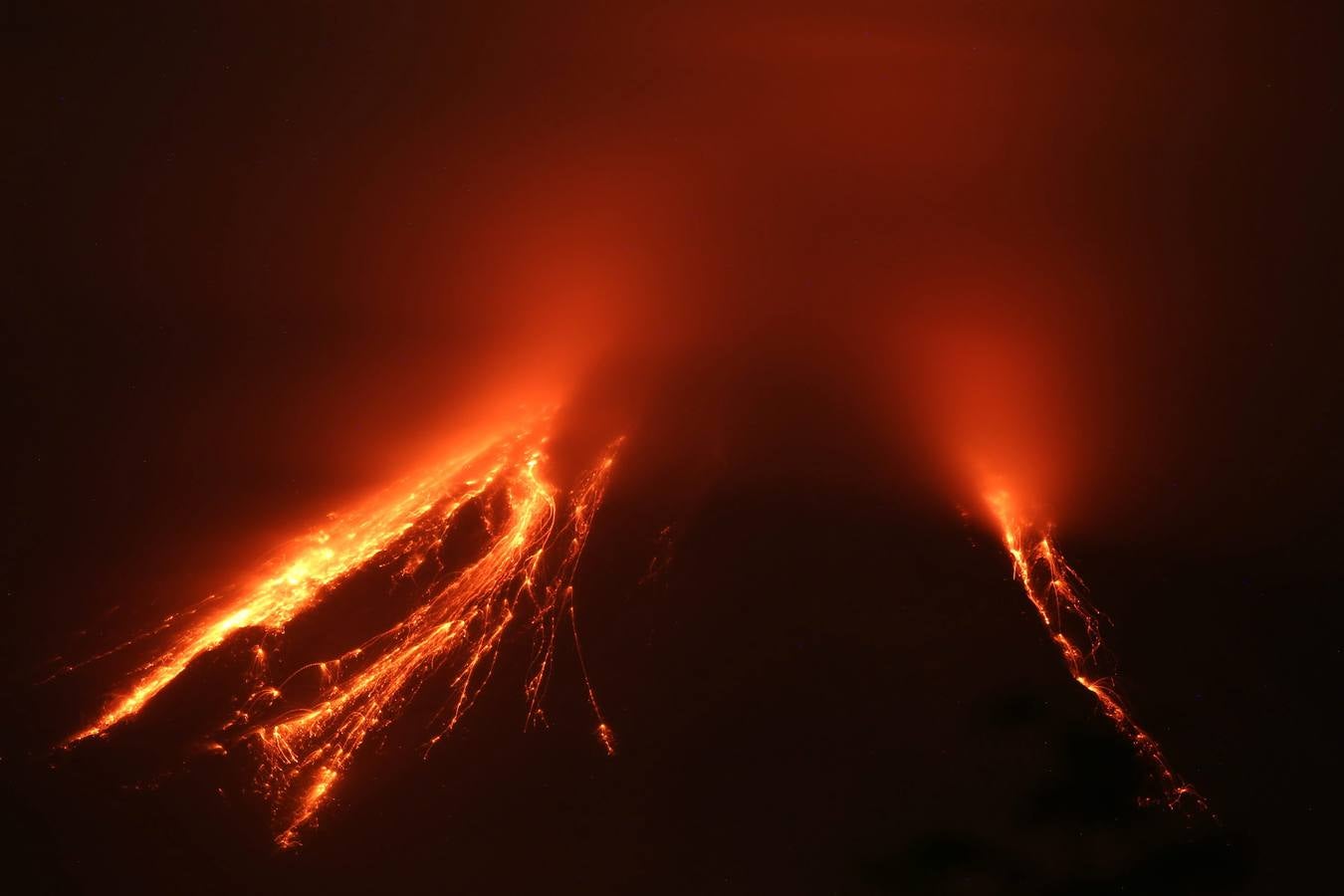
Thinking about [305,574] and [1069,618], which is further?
[305,574]

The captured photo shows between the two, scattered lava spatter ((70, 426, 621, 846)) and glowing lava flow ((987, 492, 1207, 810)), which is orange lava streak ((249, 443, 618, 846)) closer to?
scattered lava spatter ((70, 426, 621, 846))

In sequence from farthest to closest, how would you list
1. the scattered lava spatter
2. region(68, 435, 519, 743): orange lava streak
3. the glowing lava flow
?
region(68, 435, 519, 743): orange lava streak → the scattered lava spatter → the glowing lava flow

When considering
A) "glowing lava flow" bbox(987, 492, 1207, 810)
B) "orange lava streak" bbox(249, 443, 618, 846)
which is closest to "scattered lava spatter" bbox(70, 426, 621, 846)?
"orange lava streak" bbox(249, 443, 618, 846)

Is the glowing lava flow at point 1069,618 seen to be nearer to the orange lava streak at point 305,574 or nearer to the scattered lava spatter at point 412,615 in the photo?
the scattered lava spatter at point 412,615

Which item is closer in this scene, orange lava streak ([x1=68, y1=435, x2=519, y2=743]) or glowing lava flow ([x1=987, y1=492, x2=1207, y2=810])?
glowing lava flow ([x1=987, y1=492, x2=1207, y2=810])

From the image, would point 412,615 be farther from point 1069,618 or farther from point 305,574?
point 1069,618

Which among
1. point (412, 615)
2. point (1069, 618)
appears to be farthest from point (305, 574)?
point (1069, 618)

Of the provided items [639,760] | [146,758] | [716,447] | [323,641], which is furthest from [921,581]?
[146,758]
